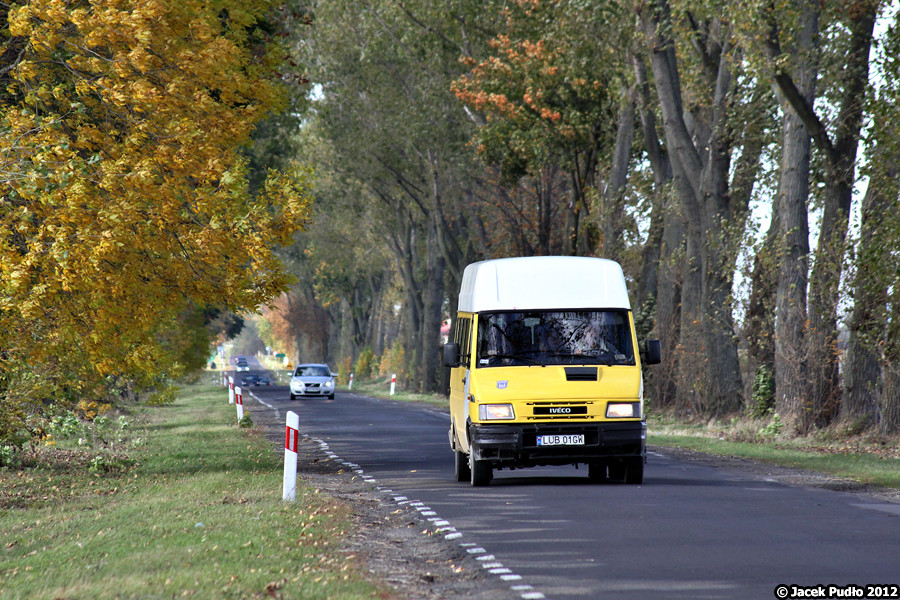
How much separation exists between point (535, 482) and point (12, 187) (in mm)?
7584

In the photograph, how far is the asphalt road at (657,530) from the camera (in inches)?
341

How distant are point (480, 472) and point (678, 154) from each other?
1519 cm

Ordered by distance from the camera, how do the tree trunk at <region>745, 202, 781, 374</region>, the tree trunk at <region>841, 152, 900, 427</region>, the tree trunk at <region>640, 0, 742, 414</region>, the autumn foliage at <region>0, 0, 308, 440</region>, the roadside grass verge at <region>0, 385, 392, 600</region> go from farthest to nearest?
the tree trunk at <region>745, 202, 781, 374</region> < the tree trunk at <region>640, 0, 742, 414</region> < the tree trunk at <region>841, 152, 900, 427</region> < the autumn foliage at <region>0, 0, 308, 440</region> < the roadside grass verge at <region>0, 385, 392, 600</region>

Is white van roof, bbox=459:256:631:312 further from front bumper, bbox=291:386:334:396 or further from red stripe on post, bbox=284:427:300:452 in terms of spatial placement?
front bumper, bbox=291:386:334:396

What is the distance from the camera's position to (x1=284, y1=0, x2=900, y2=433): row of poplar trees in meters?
23.5

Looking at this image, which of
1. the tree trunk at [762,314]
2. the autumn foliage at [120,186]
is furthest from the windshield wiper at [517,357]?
the tree trunk at [762,314]

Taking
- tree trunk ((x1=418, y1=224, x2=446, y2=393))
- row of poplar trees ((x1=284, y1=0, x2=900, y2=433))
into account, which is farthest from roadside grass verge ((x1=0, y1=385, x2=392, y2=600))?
tree trunk ((x1=418, y1=224, x2=446, y2=393))

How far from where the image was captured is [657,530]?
11.2 metres

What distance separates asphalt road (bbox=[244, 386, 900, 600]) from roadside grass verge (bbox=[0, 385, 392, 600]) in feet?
4.31

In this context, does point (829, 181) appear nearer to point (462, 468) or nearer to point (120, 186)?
point (462, 468)

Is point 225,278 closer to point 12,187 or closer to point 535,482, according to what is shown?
point 12,187

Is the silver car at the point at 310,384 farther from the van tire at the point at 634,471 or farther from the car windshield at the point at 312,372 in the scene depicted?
the van tire at the point at 634,471

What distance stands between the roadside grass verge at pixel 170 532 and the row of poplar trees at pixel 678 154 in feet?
33.9

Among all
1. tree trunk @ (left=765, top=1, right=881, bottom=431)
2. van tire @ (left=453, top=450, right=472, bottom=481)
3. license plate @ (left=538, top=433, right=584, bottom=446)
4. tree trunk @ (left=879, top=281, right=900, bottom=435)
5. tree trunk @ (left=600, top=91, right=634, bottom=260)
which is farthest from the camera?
tree trunk @ (left=600, top=91, right=634, bottom=260)
